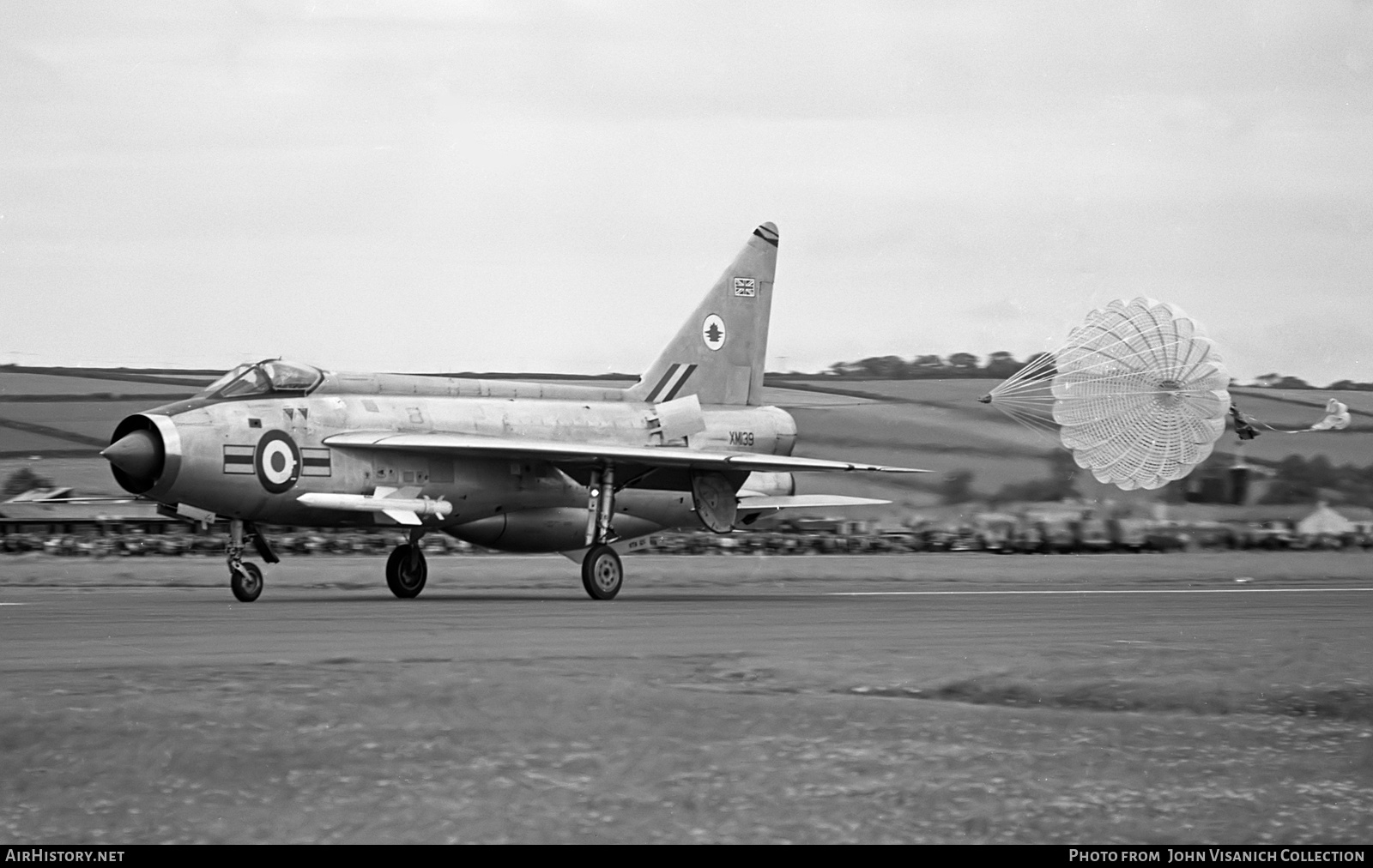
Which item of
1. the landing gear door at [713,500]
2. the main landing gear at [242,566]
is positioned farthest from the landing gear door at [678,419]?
the main landing gear at [242,566]

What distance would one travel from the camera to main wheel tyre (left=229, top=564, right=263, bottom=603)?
20.5 metres

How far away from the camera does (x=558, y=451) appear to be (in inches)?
862

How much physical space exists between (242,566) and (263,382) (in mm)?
2344

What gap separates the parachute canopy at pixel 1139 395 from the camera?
Answer: 2953 centimetres

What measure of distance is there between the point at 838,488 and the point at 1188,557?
252 inches

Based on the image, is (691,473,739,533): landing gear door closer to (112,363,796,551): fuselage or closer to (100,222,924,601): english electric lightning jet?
(100,222,924,601): english electric lightning jet

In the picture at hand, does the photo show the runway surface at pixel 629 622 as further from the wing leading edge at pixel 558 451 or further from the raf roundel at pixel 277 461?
the wing leading edge at pixel 558 451

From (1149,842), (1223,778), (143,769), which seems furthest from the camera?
(1223,778)

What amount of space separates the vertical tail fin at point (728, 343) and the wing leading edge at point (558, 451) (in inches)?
117

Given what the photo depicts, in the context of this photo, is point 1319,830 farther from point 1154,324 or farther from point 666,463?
point 1154,324

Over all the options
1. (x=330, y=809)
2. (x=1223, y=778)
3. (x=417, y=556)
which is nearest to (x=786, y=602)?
(x=417, y=556)

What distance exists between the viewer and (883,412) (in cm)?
3172

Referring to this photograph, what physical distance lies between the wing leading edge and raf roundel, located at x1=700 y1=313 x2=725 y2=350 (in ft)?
11.7

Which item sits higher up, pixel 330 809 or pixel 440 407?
pixel 440 407
